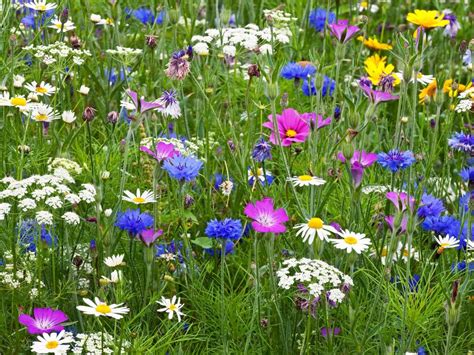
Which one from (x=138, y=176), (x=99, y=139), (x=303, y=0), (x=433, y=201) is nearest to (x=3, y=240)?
(x=138, y=176)

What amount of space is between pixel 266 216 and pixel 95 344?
449mm

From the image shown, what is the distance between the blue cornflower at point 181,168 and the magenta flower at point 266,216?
0.20 metres

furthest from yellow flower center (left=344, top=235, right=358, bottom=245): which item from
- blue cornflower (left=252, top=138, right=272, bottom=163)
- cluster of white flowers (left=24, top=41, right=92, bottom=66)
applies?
cluster of white flowers (left=24, top=41, right=92, bottom=66)

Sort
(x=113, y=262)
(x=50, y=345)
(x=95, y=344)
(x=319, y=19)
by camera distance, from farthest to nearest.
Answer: (x=319, y=19) → (x=113, y=262) → (x=95, y=344) → (x=50, y=345)

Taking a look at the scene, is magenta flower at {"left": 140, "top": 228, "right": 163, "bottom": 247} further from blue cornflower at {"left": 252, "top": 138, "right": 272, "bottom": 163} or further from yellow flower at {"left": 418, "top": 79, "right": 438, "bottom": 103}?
yellow flower at {"left": 418, "top": 79, "right": 438, "bottom": 103}

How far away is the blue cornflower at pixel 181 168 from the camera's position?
83.7 inches

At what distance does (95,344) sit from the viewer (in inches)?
76.0

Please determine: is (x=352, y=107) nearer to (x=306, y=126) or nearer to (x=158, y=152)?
(x=306, y=126)

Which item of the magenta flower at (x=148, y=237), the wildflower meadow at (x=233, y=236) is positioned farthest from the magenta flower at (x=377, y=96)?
the magenta flower at (x=148, y=237)

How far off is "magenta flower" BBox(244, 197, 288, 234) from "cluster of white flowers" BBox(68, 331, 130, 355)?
1.24 feet

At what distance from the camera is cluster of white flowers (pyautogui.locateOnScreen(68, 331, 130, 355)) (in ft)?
6.17

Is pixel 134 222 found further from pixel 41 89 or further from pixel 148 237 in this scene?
pixel 41 89

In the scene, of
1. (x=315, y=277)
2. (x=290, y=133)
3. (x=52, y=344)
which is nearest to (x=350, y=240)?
(x=315, y=277)

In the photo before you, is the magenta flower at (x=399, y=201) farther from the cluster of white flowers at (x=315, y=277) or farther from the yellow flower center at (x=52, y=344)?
the yellow flower center at (x=52, y=344)
